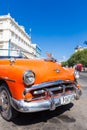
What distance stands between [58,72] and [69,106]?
4.37ft

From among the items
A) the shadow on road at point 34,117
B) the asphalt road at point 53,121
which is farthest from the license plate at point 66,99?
the shadow on road at point 34,117

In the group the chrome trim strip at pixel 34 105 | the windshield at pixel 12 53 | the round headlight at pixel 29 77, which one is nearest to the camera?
the chrome trim strip at pixel 34 105

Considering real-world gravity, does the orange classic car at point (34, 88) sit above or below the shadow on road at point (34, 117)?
above

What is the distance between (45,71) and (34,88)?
0.58m

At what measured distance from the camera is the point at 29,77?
4.08m

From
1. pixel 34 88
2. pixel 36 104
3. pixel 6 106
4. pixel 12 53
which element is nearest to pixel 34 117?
pixel 6 106

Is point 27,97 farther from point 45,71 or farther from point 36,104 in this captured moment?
point 45,71

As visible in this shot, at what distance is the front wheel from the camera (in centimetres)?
432

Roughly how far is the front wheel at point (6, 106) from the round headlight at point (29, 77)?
0.60 m

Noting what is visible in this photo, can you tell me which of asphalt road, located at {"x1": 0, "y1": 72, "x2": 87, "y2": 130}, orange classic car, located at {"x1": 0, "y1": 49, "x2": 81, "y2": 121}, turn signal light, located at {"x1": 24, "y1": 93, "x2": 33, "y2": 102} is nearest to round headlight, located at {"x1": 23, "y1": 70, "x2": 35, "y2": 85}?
orange classic car, located at {"x1": 0, "y1": 49, "x2": 81, "y2": 121}

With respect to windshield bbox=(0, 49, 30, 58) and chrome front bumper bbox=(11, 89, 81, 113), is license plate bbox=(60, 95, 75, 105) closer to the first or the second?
chrome front bumper bbox=(11, 89, 81, 113)

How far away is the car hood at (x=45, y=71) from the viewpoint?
168 inches

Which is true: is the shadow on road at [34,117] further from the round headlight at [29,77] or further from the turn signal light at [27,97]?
the round headlight at [29,77]

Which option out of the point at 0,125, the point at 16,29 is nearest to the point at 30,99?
the point at 0,125
